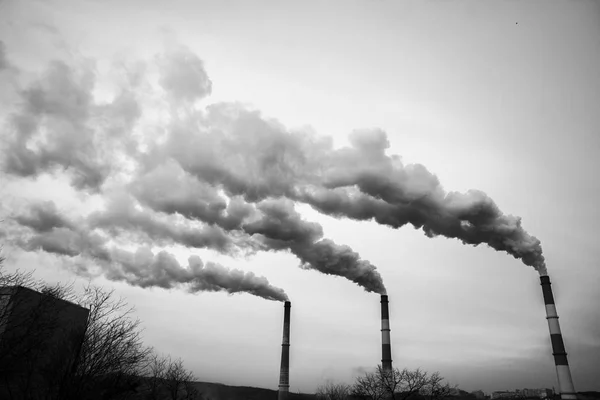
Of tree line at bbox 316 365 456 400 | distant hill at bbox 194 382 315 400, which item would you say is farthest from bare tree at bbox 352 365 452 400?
distant hill at bbox 194 382 315 400

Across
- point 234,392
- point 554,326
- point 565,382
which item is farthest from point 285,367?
point 234,392

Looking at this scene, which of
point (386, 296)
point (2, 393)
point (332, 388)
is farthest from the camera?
point (332, 388)

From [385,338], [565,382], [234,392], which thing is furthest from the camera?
[234,392]

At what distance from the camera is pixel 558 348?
25.9 m

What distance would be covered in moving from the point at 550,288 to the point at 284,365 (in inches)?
896

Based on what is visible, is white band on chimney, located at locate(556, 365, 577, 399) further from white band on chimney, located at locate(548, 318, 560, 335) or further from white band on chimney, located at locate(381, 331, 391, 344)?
white band on chimney, located at locate(381, 331, 391, 344)

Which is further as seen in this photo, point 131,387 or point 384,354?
point 384,354

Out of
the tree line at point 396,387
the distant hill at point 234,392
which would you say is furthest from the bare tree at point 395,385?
the distant hill at point 234,392

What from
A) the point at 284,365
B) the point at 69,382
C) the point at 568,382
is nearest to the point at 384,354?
the point at 284,365

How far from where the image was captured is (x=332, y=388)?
52625 mm

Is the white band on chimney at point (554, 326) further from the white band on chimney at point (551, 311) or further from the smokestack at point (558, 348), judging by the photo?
the white band on chimney at point (551, 311)

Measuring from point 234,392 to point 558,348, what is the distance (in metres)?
49.2

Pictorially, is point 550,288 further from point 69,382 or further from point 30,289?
point 30,289

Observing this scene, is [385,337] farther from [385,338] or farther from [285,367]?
[285,367]
